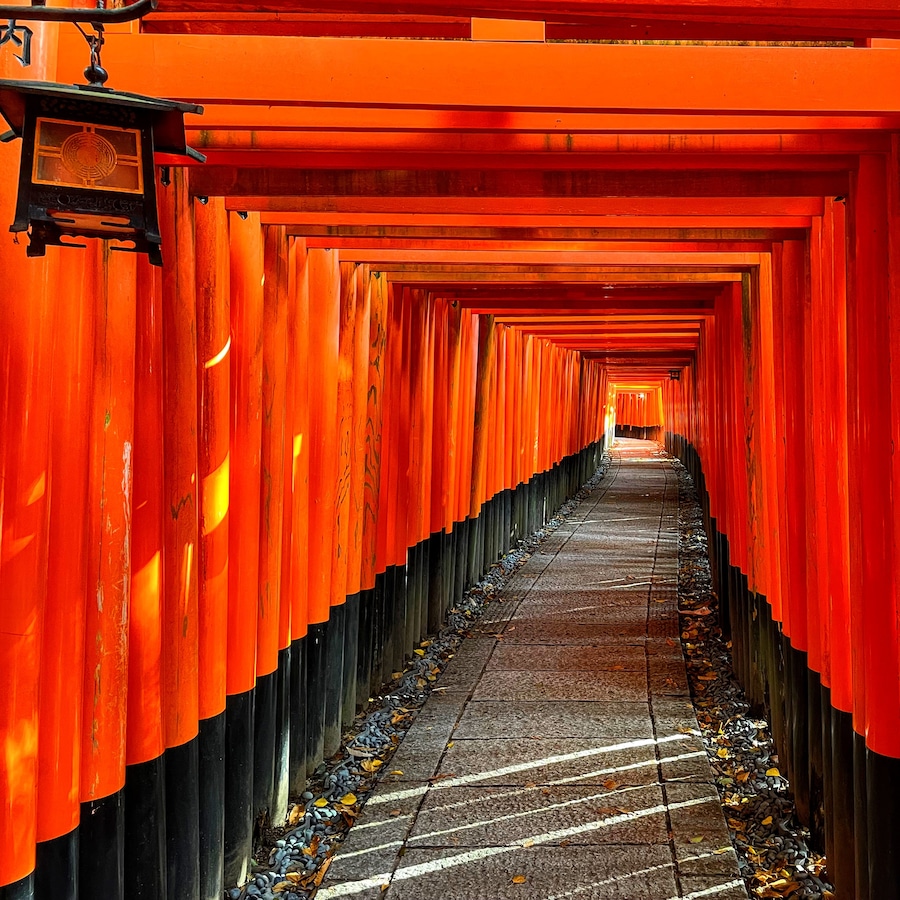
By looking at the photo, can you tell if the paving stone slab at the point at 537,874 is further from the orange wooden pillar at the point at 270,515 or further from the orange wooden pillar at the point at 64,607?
the orange wooden pillar at the point at 64,607

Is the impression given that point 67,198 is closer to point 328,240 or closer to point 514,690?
point 328,240

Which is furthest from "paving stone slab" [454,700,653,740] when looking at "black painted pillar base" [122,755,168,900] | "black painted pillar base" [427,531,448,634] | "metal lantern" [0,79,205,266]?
"metal lantern" [0,79,205,266]

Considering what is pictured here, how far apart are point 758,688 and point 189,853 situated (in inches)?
187

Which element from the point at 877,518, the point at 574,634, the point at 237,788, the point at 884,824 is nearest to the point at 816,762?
the point at 884,824

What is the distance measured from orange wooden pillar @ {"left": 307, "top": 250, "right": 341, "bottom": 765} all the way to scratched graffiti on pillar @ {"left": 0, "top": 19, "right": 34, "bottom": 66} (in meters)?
3.87

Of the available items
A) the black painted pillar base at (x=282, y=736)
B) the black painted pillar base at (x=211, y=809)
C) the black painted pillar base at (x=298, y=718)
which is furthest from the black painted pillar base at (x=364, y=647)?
the black painted pillar base at (x=211, y=809)

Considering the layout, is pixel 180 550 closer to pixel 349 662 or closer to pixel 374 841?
pixel 374 841

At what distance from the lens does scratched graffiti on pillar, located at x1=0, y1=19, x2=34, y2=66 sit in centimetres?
239

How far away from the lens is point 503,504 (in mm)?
15695

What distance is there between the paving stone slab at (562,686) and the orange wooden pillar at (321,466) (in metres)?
1.87

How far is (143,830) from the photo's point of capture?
3.93 m

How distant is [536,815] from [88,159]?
431cm

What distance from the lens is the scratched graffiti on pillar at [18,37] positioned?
239 centimetres

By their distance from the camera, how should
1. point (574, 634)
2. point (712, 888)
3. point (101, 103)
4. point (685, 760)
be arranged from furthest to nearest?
point (574, 634) < point (685, 760) < point (712, 888) < point (101, 103)
